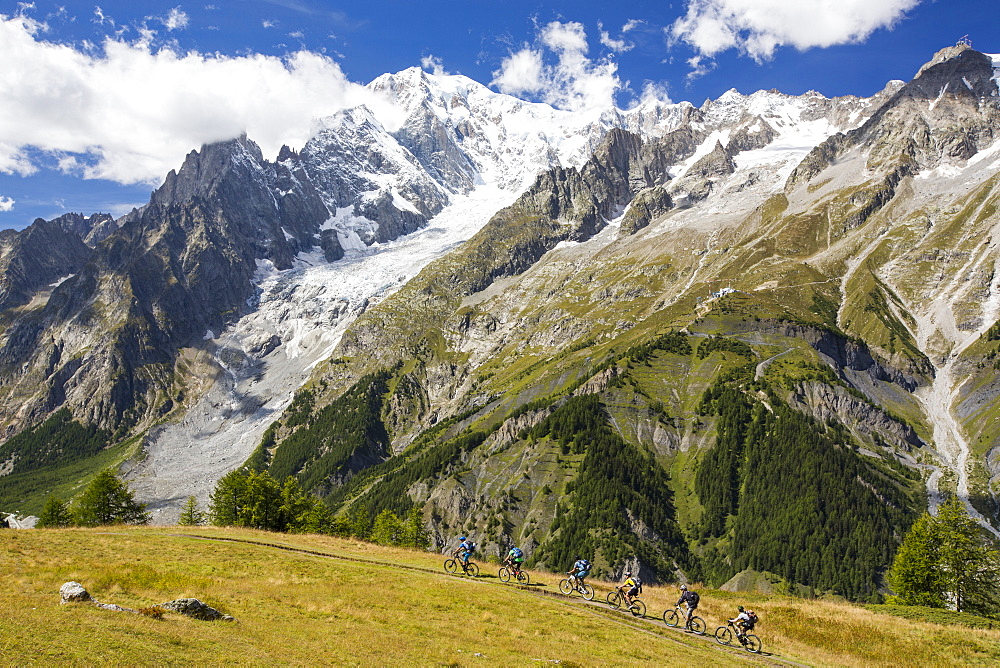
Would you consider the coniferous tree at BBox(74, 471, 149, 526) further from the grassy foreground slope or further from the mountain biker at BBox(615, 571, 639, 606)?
the mountain biker at BBox(615, 571, 639, 606)

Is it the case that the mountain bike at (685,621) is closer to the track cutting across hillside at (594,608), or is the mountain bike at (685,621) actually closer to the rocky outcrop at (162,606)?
the track cutting across hillside at (594,608)

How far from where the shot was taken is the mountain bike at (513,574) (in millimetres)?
44844

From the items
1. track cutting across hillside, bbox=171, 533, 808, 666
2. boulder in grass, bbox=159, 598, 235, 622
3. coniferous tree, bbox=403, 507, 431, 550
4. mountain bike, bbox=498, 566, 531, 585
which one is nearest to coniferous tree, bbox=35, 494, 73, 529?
coniferous tree, bbox=403, 507, 431, 550

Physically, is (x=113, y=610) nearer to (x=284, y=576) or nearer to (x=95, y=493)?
(x=284, y=576)

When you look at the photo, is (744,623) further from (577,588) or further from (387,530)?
(387,530)

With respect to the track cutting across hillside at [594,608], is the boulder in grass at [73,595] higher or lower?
higher

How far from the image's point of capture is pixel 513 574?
45.2m

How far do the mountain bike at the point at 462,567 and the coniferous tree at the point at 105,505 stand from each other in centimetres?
6572

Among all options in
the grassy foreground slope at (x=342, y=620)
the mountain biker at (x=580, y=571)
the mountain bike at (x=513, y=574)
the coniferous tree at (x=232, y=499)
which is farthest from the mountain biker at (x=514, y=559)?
the coniferous tree at (x=232, y=499)

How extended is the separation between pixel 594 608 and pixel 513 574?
27.7 feet

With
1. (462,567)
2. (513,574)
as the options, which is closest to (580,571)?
(513,574)

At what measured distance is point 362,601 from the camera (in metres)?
30.5

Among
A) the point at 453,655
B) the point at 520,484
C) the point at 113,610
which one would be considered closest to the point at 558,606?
the point at 453,655

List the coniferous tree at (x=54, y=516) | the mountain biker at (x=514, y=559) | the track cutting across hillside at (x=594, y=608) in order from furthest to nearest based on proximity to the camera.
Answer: the coniferous tree at (x=54, y=516) → the mountain biker at (x=514, y=559) → the track cutting across hillside at (x=594, y=608)
